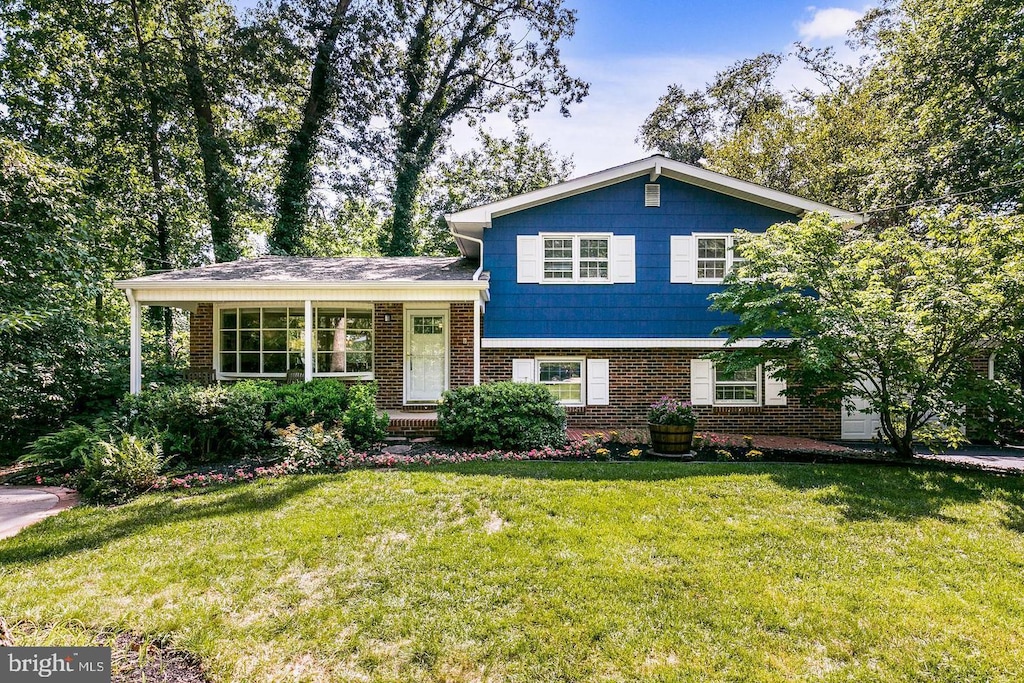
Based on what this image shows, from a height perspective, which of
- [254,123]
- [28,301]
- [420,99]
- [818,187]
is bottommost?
[28,301]

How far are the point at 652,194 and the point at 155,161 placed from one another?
50.7ft

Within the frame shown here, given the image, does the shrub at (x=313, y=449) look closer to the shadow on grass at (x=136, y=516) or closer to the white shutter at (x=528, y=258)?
the shadow on grass at (x=136, y=516)

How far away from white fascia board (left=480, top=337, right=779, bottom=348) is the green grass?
4.76 m

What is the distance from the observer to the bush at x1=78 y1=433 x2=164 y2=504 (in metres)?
5.70

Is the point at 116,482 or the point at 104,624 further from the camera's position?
the point at 116,482

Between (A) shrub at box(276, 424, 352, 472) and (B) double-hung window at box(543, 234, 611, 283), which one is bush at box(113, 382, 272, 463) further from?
(B) double-hung window at box(543, 234, 611, 283)

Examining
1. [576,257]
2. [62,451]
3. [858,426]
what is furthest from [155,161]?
[858,426]

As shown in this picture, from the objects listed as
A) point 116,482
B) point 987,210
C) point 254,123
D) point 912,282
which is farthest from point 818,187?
point 116,482

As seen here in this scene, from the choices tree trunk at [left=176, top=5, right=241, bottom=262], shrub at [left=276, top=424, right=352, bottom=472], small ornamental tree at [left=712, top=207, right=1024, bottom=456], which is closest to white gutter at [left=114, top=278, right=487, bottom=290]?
shrub at [left=276, top=424, right=352, bottom=472]

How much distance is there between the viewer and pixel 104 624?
3.03 metres

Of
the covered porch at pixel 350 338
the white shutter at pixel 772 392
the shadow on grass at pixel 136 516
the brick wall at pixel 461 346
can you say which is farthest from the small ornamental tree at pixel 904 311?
the shadow on grass at pixel 136 516

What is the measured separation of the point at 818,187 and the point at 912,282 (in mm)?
12816

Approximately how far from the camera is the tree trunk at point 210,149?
1566 centimetres

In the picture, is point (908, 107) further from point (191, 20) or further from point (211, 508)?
point (191, 20)
